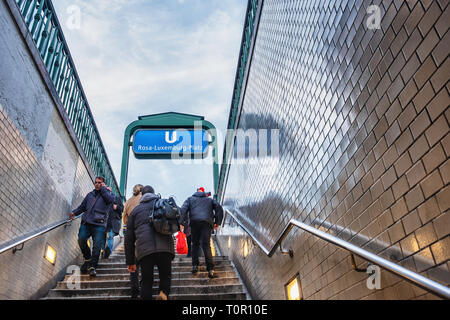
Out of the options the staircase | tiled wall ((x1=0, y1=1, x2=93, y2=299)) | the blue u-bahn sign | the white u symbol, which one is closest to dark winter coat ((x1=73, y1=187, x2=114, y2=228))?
tiled wall ((x1=0, y1=1, x2=93, y2=299))

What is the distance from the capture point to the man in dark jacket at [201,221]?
17.4 feet

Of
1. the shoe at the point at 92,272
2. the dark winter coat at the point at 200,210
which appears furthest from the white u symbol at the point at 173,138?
the shoe at the point at 92,272

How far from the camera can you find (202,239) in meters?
5.40

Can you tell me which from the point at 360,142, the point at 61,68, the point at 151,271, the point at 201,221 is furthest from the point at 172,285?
the point at 61,68

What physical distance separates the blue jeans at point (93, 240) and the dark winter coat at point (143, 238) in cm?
186

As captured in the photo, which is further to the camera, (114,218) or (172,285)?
(114,218)

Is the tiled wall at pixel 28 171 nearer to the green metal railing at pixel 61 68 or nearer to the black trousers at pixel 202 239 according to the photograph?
the green metal railing at pixel 61 68

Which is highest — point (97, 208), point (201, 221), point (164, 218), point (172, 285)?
point (97, 208)

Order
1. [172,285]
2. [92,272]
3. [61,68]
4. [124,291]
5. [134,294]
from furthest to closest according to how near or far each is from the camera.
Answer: [61,68]
[92,272]
[172,285]
[124,291]
[134,294]

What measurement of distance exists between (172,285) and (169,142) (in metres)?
6.50

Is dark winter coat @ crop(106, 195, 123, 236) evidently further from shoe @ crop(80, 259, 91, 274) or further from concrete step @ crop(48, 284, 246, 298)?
concrete step @ crop(48, 284, 246, 298)

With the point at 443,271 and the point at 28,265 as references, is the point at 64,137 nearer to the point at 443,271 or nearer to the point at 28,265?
the point at 28,265

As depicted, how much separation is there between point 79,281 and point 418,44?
16.9ft

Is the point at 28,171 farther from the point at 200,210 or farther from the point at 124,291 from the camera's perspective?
the point at 200,210
